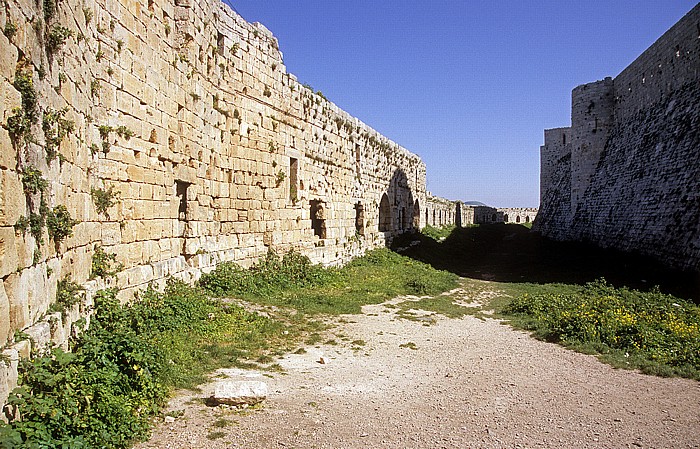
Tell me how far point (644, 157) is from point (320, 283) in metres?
13.7

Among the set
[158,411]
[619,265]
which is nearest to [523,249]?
[619,265]

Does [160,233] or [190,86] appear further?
[190,86]

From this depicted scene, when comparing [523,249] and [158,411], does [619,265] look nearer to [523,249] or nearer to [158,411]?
[523,249]

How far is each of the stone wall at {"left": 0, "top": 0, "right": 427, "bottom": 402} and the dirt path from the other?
84.0 inches

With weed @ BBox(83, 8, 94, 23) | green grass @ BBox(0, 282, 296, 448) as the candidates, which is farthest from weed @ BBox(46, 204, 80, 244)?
weed @ BBox(83, 8, 94, 23)

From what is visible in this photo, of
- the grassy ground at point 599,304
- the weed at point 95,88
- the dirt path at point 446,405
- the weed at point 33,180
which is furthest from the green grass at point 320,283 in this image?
the weed at point 33,180

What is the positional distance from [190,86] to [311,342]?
17.7ft

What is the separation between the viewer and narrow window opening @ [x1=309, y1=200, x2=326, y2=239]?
14945mm

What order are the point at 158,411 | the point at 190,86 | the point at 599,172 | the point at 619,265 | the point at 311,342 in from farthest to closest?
the point at 599,172 → the point at 619,265 → the point at 190,86 → the point at 311,342 → the point at 158,411

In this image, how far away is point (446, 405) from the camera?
5.30 m

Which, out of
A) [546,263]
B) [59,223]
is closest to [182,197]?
[59,223]

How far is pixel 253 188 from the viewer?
455 inches

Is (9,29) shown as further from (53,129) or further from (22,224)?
(22,224)

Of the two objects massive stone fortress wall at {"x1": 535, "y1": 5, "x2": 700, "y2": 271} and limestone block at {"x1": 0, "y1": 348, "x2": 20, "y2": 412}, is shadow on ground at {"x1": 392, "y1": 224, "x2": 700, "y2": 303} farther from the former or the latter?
limestone block at {"x1": 0, "y1": 348, "x2": 20, "y2": 412}
